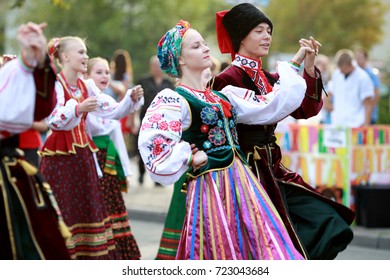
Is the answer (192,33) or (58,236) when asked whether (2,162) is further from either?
(192,33)

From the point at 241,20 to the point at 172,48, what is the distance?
631mm

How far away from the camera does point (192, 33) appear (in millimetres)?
5461

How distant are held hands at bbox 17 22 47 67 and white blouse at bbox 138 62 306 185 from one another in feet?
3.22

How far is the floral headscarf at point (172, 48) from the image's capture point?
17.9ft

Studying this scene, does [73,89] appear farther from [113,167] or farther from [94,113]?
[113,167]

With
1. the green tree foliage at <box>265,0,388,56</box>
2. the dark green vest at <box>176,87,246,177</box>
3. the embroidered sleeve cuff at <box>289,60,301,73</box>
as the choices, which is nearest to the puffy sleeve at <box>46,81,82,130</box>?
the dark green vest at <box>176,87,246,177</box>

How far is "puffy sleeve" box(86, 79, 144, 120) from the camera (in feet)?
22.5

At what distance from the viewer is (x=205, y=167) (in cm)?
524

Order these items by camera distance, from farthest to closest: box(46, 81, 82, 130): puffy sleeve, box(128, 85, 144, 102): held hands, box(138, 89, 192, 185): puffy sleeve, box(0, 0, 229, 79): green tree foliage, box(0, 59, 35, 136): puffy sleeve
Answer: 1. box(0, 0, 229, 79): green tree foliage
2. box(128, 85, 144, 102): held hands
3. box(46, 81, 82, 130): puffy sleeve
4. box(138, 89, 192, 185): puffy sleeve
5. box(0, 59, 35, 136): puffy sleeve

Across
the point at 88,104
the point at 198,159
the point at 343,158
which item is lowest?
the point at 343,158

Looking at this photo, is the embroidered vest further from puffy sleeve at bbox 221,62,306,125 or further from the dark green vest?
the dark green vest

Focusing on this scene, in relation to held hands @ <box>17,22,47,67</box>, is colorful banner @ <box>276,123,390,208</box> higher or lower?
lower

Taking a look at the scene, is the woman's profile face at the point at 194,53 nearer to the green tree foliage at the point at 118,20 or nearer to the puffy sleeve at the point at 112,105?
the puffy sleeve at the point at 112,105

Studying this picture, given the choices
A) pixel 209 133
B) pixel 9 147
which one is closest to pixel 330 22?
pixel 209 133
